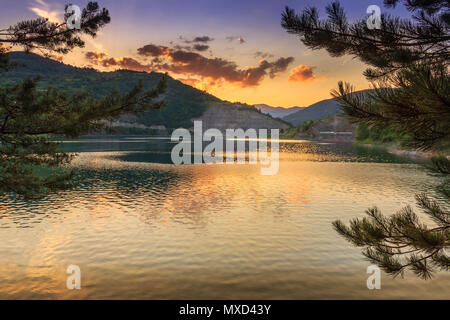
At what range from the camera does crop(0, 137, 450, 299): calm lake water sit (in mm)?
12695

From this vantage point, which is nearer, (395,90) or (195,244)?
(395,90)

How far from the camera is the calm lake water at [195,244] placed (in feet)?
41.7

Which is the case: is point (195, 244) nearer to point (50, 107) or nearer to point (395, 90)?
point (50, 107)

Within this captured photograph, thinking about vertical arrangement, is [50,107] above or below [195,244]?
above

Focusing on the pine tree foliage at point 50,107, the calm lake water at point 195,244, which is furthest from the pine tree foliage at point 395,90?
the pine tree foliage at point 50,107

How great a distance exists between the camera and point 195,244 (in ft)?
59.1

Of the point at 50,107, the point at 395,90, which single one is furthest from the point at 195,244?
the point at 395,90

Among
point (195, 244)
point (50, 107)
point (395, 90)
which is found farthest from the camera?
point (195, 244)

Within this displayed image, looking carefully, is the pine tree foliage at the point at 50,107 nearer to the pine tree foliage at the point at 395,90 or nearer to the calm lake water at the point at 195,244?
the calm lake water at the point at 195,244

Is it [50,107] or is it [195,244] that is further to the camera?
[195,244]

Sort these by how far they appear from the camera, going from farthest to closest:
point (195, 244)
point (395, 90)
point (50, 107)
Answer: point (195, 244) < point (50, 107) < point (395, 90)

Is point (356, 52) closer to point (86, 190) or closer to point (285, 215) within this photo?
point (285, 215)

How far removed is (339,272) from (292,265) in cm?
207
